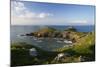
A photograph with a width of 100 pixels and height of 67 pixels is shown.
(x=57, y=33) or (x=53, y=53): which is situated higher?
(x=57, y=33)

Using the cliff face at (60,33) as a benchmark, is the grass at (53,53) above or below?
below

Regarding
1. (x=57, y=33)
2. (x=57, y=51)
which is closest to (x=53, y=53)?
(x=57, y=51)

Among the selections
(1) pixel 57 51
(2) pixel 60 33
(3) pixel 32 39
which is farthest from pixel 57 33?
(3) pixel 32 39

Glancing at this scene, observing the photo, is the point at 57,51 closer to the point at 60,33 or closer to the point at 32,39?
the point at 60,33

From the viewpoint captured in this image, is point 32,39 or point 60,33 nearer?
point 32,39

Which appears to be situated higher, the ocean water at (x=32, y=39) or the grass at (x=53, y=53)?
the ocean water at (x=32, y=39)

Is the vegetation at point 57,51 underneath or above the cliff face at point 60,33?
underneath

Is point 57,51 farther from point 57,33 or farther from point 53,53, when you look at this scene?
point 57,33

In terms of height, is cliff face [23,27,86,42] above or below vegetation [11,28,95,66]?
above

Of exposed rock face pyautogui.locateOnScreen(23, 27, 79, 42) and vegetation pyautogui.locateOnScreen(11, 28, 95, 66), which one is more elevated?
exposed rock face pyautogui.locateOnScreen(23, 27, 79, 42)

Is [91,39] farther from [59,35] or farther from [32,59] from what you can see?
[32,59]

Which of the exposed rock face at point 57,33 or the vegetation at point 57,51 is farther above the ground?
the exposed rock face at point 57,33
